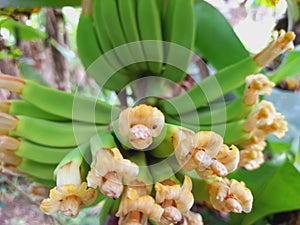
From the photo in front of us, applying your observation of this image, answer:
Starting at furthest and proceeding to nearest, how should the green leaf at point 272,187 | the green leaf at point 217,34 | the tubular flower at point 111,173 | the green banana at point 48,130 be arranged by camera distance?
the green leaf at point 217,34, the green leaf at point 272,187, the green banana at point 48,130, the tubular flower at point 111,173

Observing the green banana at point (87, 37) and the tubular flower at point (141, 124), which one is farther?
the green banana at point (87, 37)

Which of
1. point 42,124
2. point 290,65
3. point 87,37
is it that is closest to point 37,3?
point 87,37

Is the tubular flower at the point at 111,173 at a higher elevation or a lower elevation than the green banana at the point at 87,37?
lower

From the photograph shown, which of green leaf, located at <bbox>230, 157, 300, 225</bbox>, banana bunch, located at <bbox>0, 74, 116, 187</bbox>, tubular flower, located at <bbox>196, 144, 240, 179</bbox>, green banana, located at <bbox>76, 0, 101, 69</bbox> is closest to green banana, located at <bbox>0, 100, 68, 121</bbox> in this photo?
banana bunch, located at <bbox>0, 74, 116, 187</bbox>

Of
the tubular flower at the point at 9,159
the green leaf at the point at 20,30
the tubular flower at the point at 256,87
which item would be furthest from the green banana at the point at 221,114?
the green leaf at the point at 20,30

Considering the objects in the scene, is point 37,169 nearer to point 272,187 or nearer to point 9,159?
point 9,159

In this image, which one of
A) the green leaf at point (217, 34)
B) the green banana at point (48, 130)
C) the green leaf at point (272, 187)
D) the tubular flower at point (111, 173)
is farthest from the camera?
the green leaf at point (217, 34)

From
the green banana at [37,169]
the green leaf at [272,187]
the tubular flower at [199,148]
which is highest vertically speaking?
the tubular flower at [199,148]

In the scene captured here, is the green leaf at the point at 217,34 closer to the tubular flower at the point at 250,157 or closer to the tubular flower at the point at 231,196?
the tubular flower at the point at 250,157

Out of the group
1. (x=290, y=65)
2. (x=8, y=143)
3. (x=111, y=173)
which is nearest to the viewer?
(x=111, y=173)
